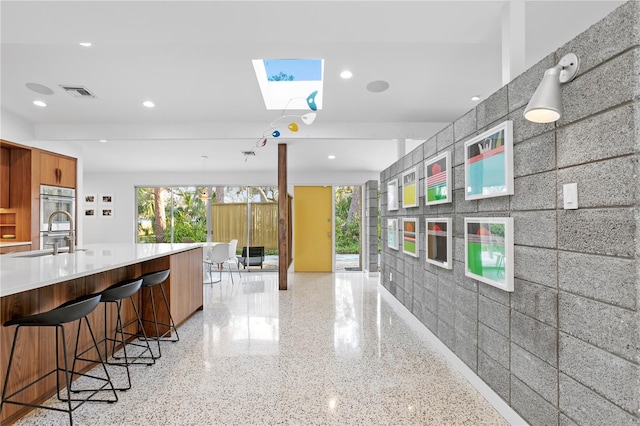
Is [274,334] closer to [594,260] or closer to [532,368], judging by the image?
[532,368]

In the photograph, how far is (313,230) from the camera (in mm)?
8000

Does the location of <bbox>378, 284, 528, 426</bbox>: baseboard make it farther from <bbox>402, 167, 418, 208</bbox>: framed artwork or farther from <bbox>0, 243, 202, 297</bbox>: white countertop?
<bbox>0, 243, 202, 297</bbox>: white countertop

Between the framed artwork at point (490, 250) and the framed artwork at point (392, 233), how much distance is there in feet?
6.85

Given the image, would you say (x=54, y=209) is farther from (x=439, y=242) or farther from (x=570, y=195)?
(x=570, y=195)

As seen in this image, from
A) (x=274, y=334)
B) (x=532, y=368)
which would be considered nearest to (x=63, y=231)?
(x=274, y=334)

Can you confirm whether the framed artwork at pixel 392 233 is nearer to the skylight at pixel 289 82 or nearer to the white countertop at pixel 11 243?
the skylight at pixel 289 82

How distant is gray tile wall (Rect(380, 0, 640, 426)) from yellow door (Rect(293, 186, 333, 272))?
564cm

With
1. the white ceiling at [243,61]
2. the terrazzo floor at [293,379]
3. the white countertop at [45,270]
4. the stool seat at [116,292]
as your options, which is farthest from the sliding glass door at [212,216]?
the stool seat at [116,292]

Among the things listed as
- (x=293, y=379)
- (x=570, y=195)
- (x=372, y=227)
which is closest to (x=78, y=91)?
(x=293, y=379)

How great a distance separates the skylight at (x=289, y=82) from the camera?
166 inches

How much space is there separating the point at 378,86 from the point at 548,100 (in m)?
2.64

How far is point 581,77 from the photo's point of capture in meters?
1.54

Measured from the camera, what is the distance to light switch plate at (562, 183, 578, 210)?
5.06 feet

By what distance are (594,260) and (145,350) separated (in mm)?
3302
